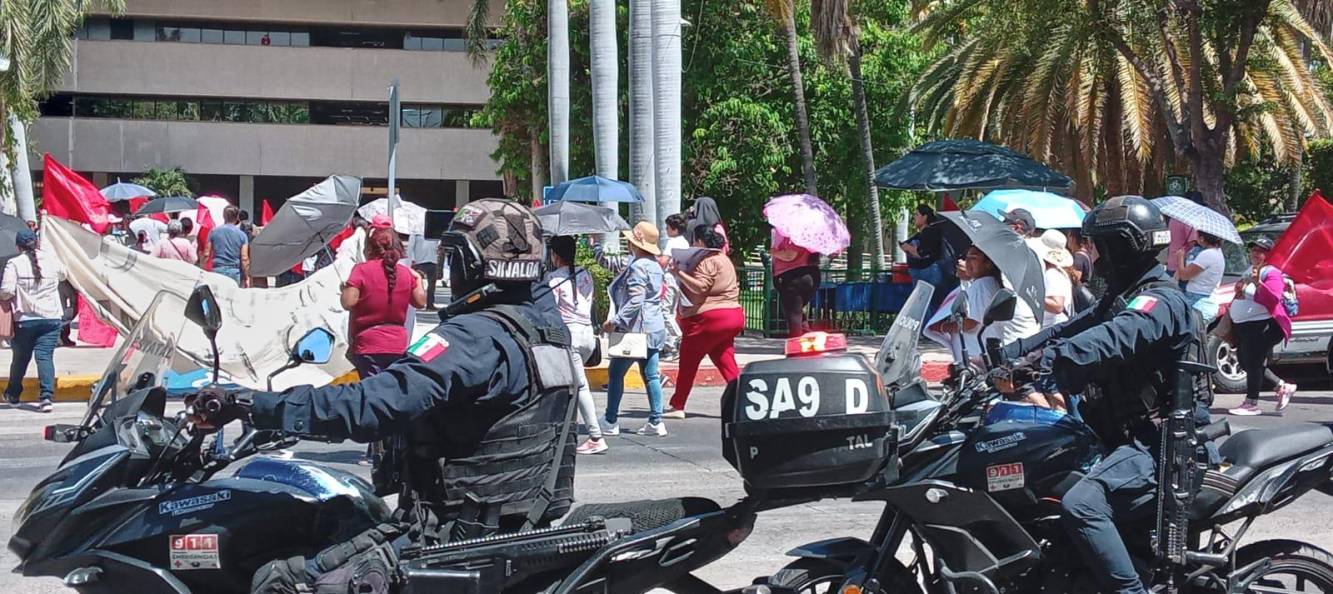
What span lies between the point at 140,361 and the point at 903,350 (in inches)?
99.4

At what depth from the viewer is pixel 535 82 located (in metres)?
30.1

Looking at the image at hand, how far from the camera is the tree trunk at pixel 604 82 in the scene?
17781 millimetres

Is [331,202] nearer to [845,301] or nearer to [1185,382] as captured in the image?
[845,301]

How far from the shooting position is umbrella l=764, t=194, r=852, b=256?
14.1 m

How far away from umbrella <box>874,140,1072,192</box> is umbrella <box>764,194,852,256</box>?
2765 millimetres

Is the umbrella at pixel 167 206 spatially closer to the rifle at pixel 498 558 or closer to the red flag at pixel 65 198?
the red flag at pixel 65 198

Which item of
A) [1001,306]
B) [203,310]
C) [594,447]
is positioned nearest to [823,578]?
[1001,306]

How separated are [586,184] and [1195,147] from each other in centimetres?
767

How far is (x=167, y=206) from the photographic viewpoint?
88.9ft

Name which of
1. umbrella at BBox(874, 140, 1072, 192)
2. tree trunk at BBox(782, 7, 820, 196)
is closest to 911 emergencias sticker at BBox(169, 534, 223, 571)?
umbrella at BBox(874, 140, 1072, 192)

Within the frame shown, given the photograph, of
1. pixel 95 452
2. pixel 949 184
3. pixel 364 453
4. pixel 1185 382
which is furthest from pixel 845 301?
pixel 95 452

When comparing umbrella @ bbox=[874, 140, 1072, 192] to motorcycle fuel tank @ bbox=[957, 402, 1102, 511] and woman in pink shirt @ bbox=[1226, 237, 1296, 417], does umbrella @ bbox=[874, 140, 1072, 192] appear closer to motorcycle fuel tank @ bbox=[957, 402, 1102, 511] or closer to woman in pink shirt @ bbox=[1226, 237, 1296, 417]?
woman in pink shirt @ bbox=[1226, 237, 1296, 417]

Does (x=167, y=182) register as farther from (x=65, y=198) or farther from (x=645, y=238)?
(x=645, y=238)

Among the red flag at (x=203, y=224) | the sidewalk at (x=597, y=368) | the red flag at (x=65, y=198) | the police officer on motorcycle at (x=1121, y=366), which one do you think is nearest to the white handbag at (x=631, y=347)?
the sidewalk at (x=597, y=368)
